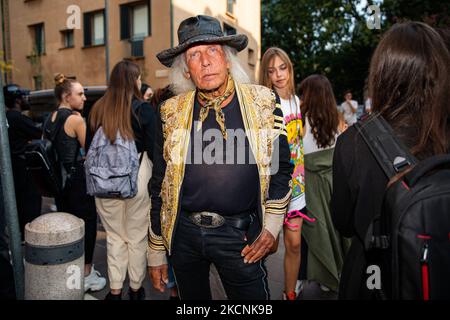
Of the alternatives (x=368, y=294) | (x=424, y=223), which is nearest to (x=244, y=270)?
(x=368, y=294)

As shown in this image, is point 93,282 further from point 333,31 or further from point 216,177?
point 333,31

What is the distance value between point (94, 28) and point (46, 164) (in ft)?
43.8

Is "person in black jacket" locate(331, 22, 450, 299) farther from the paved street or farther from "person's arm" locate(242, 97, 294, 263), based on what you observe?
the paved street

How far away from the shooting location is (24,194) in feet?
13.8

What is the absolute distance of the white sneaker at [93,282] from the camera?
3326mm

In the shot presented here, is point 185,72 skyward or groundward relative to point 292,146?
skyward

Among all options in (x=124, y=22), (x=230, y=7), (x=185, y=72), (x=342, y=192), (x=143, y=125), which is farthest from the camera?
(x=124, y=22)

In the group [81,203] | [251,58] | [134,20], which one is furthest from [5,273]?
[251,58]

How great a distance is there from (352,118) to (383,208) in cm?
1087

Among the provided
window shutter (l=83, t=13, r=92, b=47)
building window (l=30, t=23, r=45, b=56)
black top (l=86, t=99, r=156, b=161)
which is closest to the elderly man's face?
black top (l=86, t=99, r=156, b=161)

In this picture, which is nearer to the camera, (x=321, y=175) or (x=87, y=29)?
(x=321, y=175)

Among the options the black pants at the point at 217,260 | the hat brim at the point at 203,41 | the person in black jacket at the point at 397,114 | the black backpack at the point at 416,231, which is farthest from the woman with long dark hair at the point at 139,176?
the black backpack at the point at 416,231

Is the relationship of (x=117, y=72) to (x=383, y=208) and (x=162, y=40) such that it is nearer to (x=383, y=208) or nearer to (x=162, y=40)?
(x=383, y=208)

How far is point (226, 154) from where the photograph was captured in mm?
1775
